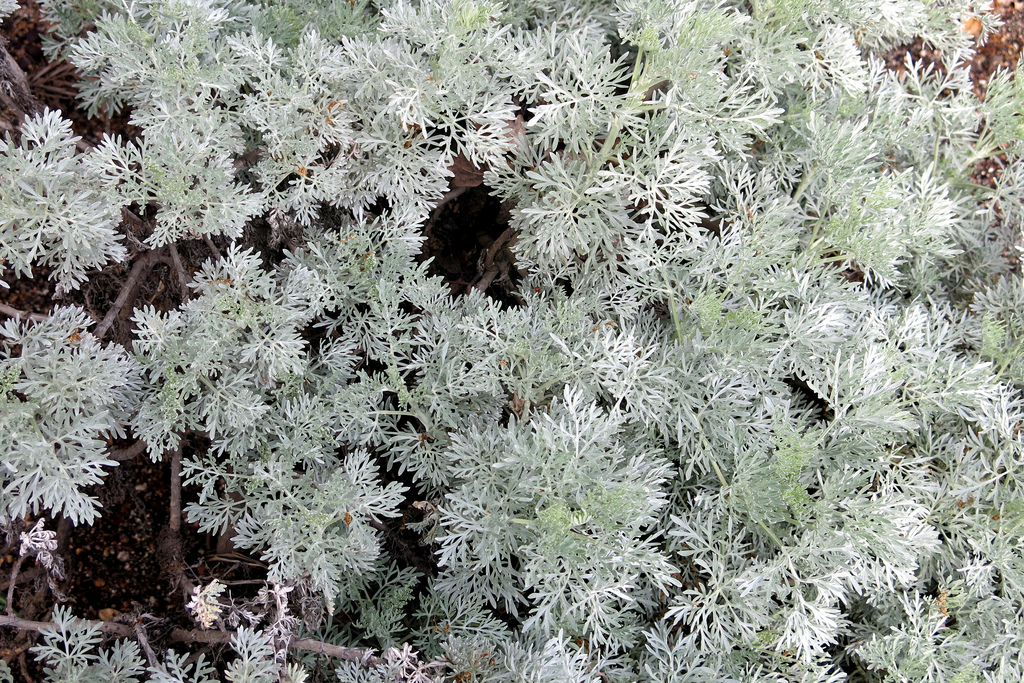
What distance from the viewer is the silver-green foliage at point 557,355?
67.2 inches

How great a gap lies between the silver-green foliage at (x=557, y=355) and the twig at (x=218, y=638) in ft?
0.16

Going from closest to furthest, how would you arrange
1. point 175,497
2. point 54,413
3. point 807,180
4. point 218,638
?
point 54,413 → point 218,638 → point 175,497 → point 807,180

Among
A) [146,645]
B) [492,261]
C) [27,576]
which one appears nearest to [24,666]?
[27,576]

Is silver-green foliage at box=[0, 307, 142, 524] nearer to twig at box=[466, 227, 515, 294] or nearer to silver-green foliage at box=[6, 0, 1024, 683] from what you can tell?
silver-green foliage at box=[6, 0, 1024, 683]

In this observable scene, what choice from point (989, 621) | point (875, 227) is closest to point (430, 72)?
point (875, 227)

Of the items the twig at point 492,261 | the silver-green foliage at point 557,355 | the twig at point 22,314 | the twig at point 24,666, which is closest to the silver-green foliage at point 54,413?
the silver-green foliage at point 557,355

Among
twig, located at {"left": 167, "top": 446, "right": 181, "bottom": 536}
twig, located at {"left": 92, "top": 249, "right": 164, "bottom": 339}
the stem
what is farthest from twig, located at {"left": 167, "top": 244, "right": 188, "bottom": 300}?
the stem

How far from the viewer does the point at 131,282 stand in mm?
1934

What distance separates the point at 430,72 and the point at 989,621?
81.4 inches

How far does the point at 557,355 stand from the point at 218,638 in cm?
109

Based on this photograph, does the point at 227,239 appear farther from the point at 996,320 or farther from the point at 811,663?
the point at 996,320

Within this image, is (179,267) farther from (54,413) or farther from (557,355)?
(557,355)

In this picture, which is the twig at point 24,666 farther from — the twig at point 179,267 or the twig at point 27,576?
the twig at point 179,267

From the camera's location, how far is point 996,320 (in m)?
2.27
